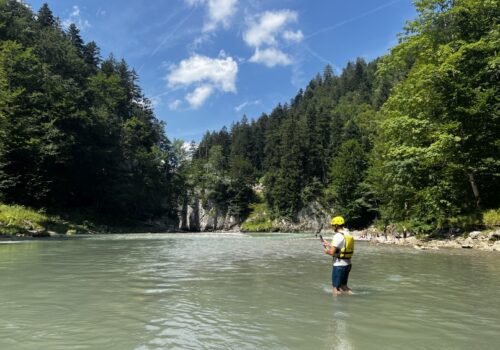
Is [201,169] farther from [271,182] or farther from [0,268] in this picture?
[0,268]

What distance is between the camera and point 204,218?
4395 inches

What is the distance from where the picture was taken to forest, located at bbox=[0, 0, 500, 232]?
31.5 m

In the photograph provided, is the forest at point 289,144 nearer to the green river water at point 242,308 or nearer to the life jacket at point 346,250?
the green river water at point 242,308

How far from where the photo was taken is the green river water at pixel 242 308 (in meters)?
6.96

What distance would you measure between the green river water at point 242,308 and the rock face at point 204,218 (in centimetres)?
8799

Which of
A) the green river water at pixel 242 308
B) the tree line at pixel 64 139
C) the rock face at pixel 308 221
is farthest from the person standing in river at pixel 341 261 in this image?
the rock face at pixel 308 221

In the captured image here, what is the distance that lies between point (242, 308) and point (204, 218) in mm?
103318

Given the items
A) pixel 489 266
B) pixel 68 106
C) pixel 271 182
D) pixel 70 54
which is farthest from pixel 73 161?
pixel 489 266

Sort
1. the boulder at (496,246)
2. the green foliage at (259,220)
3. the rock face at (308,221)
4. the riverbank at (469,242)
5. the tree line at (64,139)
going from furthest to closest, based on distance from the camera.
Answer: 1. the green foliage at (259,220)
2. the rock face at (308,221)
3. the tree line at (64,139)
4. the riverbank at (469,242)
5. the boulder at (496,246)

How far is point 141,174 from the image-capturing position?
275 ft

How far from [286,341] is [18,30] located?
87.5 m

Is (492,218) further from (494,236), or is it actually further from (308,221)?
(308,221)

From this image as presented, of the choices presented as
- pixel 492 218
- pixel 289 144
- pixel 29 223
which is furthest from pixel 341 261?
pixel 289 144

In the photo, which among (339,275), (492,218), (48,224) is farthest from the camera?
(48,224)
